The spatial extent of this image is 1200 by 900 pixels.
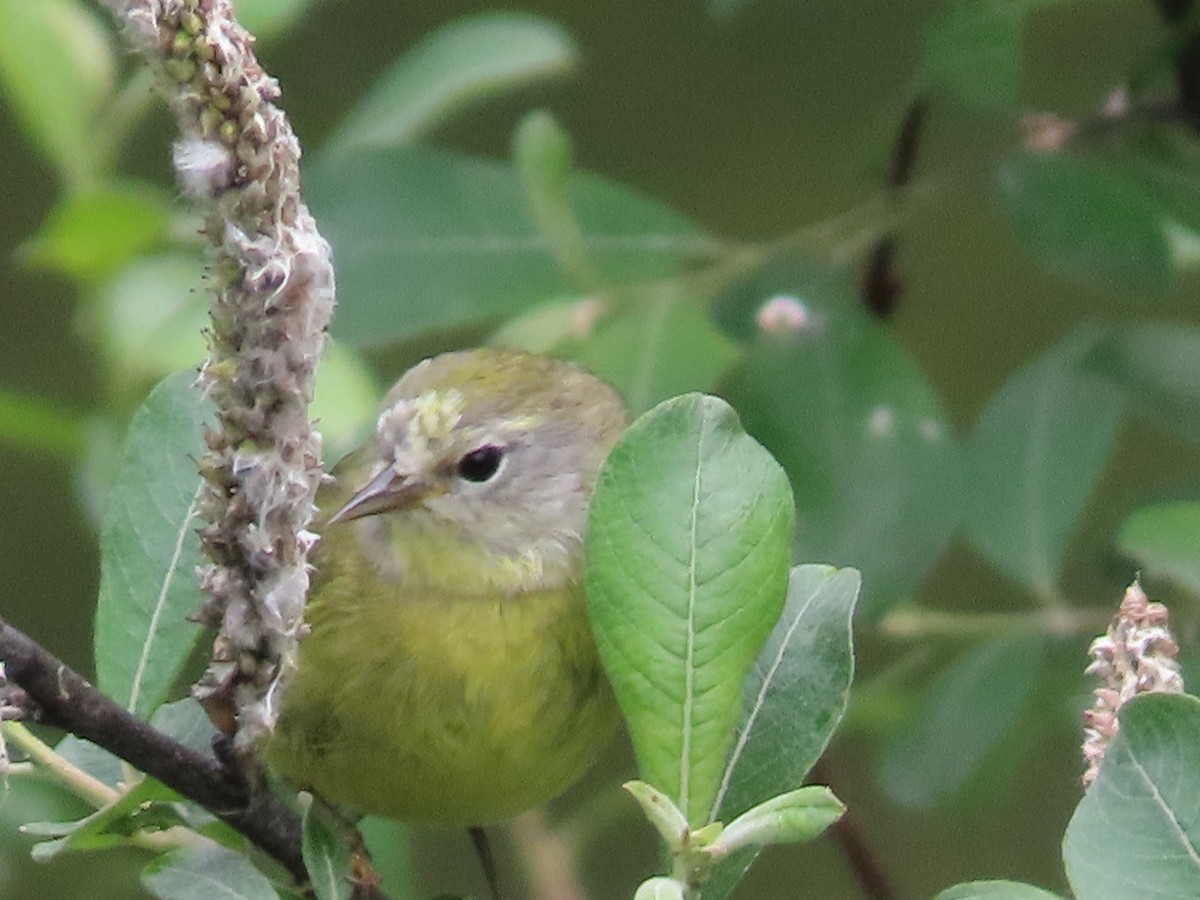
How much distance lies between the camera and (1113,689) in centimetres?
58

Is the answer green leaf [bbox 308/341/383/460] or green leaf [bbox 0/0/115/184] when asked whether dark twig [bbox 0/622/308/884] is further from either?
green leaf [bbox 0/0/115/184]

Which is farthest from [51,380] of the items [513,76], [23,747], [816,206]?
[23,747]

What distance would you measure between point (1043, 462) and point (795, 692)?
0.68m

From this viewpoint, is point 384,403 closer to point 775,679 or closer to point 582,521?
point 582,521

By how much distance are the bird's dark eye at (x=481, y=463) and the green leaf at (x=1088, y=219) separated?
0.49 meters

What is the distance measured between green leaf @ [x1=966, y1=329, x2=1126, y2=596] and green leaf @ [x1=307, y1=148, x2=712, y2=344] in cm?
29

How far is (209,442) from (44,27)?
102 cm

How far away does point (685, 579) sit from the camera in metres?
0.69

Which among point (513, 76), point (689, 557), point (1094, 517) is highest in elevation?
point (513, 76)

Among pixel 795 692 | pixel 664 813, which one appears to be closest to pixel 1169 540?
pixel 795 692

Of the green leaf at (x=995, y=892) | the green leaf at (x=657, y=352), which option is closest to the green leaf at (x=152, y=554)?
the green leaf at (x=995, y=892)

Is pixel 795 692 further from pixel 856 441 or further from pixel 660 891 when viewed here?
pixel 856 441

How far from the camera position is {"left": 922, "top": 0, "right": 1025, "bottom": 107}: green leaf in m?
1.29

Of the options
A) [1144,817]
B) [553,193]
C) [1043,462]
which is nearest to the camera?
[1144,817]
